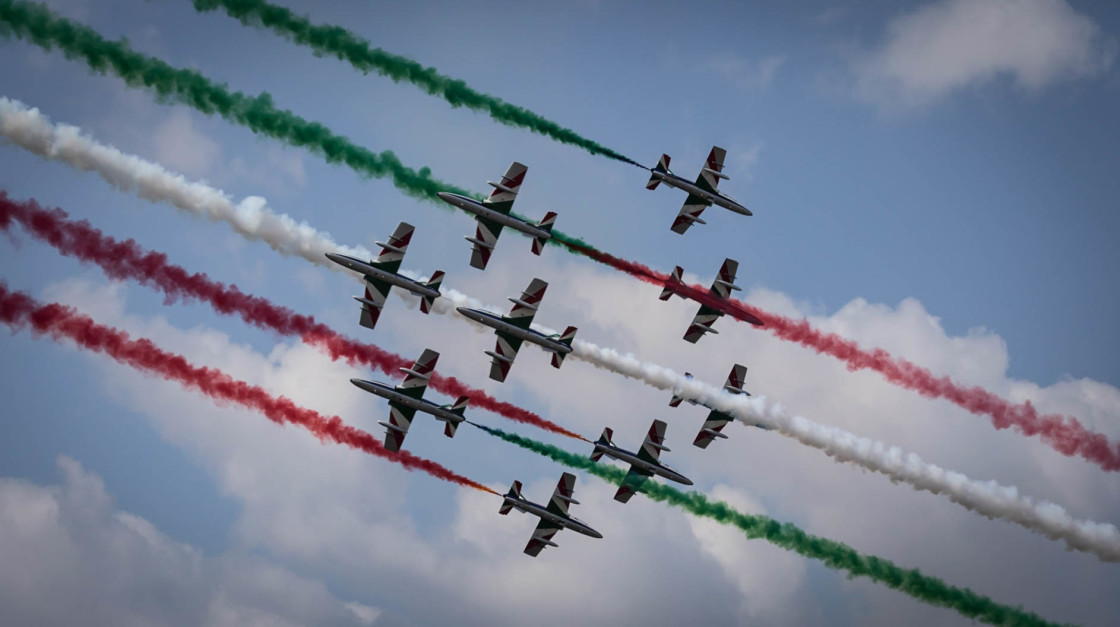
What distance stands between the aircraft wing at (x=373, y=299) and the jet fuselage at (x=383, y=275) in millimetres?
401

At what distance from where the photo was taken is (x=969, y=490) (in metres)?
87.8

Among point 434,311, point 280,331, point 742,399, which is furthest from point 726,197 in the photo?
point 280,331

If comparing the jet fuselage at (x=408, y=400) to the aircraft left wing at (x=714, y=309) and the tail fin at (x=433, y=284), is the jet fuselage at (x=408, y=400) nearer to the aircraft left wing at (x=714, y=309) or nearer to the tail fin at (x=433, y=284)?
the tail fin at (x=433, y=284)

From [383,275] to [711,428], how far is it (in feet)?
79.0

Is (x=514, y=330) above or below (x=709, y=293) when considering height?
below

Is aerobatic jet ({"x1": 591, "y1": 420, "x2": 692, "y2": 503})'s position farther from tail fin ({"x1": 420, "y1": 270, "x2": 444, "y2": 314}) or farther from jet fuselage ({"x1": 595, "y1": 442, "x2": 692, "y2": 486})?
tail fin ({"x1": 420, "y1": 270, "x2": 444, "y2": 314})

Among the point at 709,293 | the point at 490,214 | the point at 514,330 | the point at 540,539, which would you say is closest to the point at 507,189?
the point at 490,214

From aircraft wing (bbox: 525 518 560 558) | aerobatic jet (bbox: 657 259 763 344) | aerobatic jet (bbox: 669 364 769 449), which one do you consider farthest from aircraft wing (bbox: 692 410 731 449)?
aircraft wing (bbox: 525 518 560 558)

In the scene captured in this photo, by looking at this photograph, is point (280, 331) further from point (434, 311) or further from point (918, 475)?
point (918, 475)

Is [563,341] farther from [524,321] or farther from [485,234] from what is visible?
[485,234]

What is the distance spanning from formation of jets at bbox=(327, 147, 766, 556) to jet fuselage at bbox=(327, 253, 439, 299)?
0.06 m

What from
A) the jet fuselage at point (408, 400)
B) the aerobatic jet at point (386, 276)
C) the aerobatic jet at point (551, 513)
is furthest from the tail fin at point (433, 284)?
the aerobatic jet at point (551, 513)

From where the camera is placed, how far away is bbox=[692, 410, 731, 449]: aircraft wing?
8869 centimetres

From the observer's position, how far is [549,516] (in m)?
88.3
